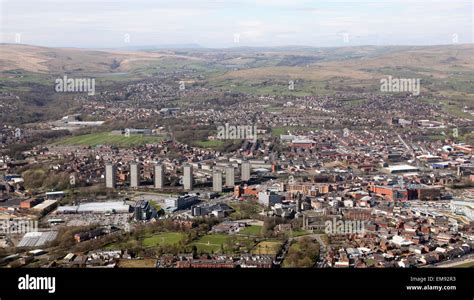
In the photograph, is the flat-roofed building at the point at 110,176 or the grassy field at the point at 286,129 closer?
the flat-roofed building at the point at 110,176

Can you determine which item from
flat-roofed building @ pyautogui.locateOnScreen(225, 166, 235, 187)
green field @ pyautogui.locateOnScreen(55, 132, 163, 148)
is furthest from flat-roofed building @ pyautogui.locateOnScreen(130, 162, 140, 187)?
green field @ pyautogui.locateOnScreen(55, 132, 163, 148)

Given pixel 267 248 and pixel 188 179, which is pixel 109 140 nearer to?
pixel 188 179

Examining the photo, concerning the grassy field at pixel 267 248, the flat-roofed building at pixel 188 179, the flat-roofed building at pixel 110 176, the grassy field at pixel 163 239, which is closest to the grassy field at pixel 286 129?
the flat-roofed building at pixel 188 179

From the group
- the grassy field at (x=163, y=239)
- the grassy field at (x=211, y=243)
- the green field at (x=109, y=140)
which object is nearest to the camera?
the grassy field at (x=211, y=243)

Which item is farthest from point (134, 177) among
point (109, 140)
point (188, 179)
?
point (109, 140)

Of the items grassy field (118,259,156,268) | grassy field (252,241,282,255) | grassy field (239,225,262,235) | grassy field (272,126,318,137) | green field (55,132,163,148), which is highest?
grassy field (272,126,318,137)

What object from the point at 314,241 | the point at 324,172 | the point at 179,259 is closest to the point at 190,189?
the point at 324,172

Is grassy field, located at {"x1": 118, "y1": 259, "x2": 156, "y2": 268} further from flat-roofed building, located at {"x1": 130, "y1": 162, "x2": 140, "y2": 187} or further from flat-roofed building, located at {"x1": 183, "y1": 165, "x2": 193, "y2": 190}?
flat-roofed building, located at {"x1": 130, "y1": 162, "x2": 140, "y2": 187}

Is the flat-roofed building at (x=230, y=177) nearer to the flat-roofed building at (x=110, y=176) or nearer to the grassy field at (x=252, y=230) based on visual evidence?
the flat-roofed building at (x=110, y=176)
